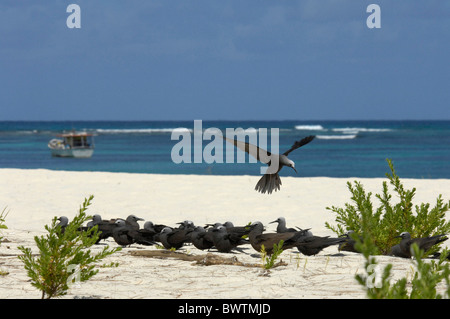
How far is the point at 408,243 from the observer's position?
5957 mm

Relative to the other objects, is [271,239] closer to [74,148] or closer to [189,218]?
[189,218]

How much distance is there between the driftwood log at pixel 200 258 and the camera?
5.55 metres

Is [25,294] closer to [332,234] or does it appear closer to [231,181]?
[332,234]

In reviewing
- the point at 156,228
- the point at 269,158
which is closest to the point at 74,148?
the point at 156,228

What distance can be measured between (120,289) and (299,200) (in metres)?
8.36

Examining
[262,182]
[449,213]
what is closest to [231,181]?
[449,213]

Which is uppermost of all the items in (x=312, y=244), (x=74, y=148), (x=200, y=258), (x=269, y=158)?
(x=74, y=148)

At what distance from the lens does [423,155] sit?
44406mm

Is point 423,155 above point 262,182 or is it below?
above

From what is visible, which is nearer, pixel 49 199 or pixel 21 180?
pixel 49 199

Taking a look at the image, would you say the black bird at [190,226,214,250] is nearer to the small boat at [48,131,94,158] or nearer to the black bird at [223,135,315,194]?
the black bird at [223,135,315,194]

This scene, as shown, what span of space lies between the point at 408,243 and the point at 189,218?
5198 mm

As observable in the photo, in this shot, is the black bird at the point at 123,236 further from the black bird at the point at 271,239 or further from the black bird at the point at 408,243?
the black bird at the point at 408,243

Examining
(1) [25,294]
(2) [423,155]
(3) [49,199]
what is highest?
(2) [423,155]
